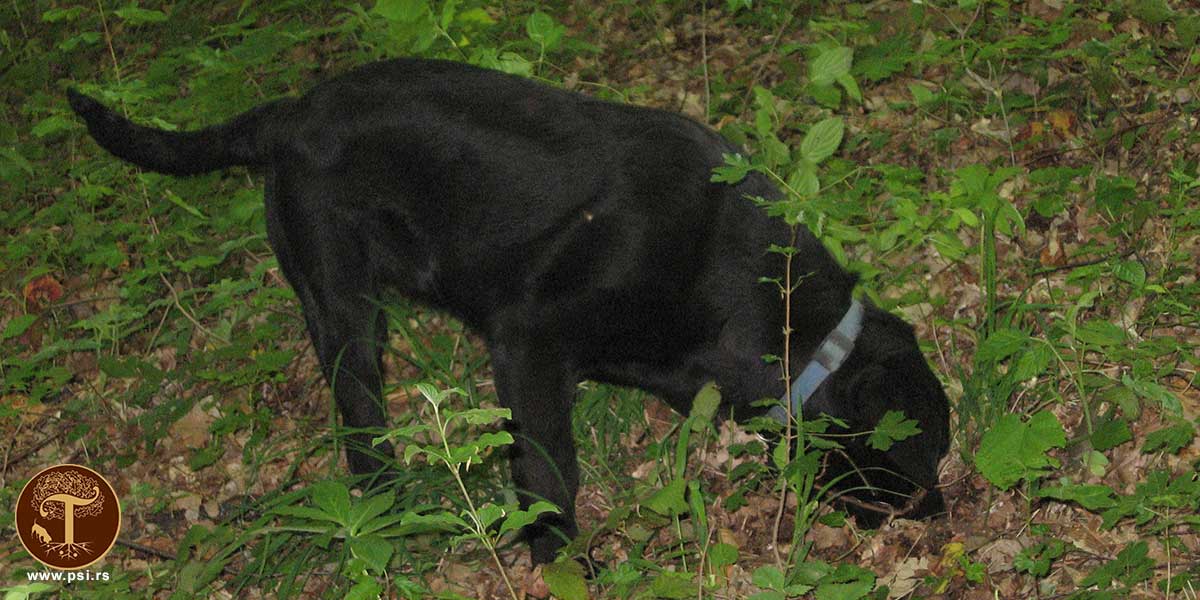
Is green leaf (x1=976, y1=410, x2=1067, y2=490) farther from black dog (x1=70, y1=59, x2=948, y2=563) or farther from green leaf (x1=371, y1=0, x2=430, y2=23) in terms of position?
green leaf (x1=371, y1=0, x2=430, y2=23)

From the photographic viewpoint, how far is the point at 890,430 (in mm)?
3135

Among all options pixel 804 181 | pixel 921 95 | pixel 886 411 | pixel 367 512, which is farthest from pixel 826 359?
pixel 921 95

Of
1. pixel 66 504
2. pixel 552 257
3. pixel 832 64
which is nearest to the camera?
pixel 552 257

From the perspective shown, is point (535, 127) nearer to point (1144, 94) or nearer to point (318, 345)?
point (318, 345)

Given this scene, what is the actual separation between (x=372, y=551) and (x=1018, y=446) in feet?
5.30

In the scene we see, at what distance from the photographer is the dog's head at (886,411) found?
3.38 meters

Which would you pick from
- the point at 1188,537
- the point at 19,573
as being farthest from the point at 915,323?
the point at 19,573

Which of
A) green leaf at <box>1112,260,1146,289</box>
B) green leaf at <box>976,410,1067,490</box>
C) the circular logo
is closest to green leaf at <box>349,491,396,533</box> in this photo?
the circular logo

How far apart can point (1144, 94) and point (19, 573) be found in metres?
4.79

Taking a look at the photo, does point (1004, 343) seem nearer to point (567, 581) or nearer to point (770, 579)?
point (770, 579)

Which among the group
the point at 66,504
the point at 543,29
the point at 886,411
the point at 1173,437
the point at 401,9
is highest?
the point at 401,9

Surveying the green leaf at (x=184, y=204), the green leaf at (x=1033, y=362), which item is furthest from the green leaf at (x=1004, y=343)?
the green leaf at (x=184, y=204)

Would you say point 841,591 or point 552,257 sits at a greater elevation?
point 552,257

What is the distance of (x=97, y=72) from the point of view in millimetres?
7703
